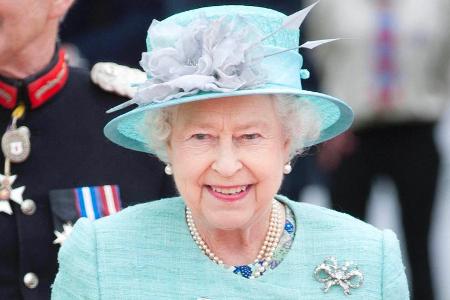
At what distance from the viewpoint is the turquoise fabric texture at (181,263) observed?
164 inches

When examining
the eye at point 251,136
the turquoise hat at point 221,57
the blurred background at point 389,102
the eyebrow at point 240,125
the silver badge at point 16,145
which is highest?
the turquoise hat at point 221,57

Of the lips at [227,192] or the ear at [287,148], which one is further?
the ear at [287,148]

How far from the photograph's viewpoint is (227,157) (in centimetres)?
399

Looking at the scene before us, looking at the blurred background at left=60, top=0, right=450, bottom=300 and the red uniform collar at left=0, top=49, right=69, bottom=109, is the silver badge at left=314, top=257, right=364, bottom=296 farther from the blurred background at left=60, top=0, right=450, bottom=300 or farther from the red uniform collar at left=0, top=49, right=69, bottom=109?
the blurred background at left=60, top=0, right=450, bottom=300

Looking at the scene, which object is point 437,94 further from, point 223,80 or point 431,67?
point 223,80

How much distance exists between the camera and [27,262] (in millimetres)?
4824

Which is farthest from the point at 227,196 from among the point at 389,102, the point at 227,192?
the point at 389,102

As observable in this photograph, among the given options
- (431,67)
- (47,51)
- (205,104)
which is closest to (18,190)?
(47,51)

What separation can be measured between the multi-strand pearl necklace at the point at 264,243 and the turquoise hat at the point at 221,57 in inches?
14.2

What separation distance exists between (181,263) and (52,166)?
0.91 metres

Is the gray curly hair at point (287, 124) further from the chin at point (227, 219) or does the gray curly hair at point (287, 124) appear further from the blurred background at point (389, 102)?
the blurred background at point (389, 102)

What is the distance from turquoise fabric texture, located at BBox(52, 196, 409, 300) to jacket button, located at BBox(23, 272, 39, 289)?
0.55 metres

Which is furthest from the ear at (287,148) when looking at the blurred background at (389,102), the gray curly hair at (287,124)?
the blurred background at (389,102)

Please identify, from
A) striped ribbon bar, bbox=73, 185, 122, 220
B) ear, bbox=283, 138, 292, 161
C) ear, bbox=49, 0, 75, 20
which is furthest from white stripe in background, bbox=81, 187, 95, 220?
ear, bbox=283, 138, 292, 161
